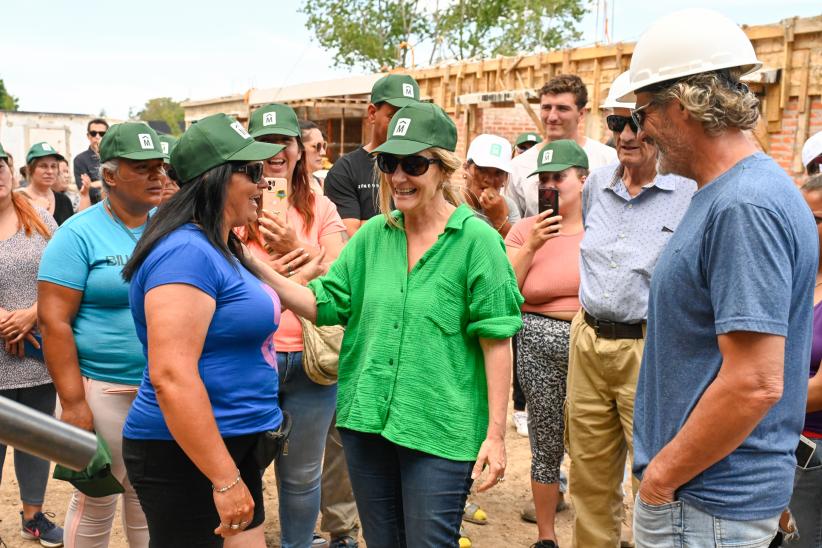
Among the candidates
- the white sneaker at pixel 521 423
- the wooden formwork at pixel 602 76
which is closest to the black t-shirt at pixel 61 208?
the white sneaker at pixel 521 423

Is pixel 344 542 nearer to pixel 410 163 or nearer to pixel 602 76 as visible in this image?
pixel 410 163

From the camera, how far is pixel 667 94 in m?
2.01

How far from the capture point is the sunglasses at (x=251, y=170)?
9.06ft

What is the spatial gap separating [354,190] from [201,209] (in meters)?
1.93

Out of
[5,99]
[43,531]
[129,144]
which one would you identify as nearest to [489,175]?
[129,144]

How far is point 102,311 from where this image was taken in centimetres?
344

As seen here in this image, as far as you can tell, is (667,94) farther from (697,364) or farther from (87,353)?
(87,353)

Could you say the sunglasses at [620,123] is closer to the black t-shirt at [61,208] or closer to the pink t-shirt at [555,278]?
the pink t-shirt at [555,278]

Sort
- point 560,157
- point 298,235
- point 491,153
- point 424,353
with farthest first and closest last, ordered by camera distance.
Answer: point 491,153, point 560,157, point 298,235, point 424,353

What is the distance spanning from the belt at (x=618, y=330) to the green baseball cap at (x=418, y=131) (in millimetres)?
1325

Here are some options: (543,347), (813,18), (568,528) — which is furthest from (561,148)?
(813,18)

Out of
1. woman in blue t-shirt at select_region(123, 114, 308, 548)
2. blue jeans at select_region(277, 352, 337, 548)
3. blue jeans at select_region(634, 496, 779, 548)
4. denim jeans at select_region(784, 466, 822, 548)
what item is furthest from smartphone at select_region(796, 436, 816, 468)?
blue jeans at select_region(277, 352, 337, 548)

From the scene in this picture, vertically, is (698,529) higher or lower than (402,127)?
lower

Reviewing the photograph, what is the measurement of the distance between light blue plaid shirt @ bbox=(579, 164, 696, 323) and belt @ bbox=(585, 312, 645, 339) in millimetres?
28
